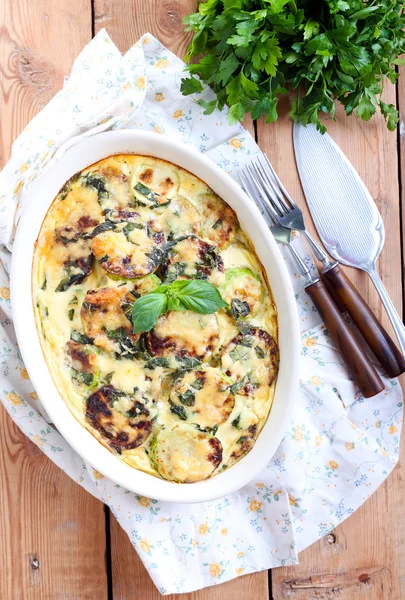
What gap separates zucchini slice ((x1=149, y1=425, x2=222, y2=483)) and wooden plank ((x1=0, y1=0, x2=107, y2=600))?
0.54m

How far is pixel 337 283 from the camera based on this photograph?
2547mm

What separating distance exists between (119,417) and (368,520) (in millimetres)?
1274

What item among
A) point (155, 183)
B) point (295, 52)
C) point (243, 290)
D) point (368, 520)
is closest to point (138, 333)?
point (243, 290)

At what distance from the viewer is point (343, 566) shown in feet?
8.86

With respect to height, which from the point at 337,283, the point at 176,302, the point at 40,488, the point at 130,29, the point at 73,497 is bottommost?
the point at 73,497

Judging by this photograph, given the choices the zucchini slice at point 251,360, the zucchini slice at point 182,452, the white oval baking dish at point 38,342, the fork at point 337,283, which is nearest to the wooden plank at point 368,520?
the fork at point 337,283

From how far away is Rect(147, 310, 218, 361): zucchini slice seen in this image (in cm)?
218

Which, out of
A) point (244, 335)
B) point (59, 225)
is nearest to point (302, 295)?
point (244, 335)

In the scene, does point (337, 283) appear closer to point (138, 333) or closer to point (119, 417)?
point (138, 333)

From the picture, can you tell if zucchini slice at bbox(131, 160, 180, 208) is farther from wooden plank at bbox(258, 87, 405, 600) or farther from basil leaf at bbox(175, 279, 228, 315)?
wooden plank at bbox(258, 87, 405, 600)

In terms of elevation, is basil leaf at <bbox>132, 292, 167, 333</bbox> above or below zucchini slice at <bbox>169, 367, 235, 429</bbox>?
above

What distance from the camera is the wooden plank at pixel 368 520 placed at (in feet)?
8.79

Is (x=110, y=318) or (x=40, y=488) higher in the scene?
(x=110, y=318)

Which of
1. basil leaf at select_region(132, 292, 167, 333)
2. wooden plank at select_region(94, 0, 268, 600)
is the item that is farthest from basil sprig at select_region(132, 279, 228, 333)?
wooden plank at select_region(94, 0, 268, 600)
